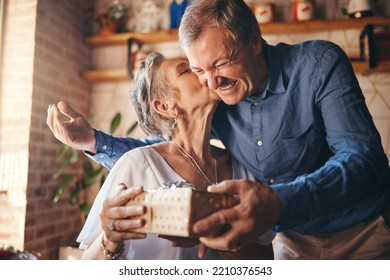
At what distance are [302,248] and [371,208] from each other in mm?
239

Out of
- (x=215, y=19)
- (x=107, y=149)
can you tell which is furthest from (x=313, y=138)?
(x=107, y=149)

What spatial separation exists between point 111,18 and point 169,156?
113cm

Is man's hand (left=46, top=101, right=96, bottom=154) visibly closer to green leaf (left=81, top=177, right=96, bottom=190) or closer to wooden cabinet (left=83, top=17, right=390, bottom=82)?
green leaf (left=81, top=177, right=96, bottom=190)

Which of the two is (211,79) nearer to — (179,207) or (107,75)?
(179,207)

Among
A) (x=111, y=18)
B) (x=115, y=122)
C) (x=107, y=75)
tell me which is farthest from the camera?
(x=111, y=18)

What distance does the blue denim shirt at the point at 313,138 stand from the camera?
2.71 feet

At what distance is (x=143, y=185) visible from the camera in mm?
960

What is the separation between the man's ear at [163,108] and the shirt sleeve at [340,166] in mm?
414

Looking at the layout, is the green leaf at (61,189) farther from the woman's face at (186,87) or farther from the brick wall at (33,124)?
the woman's face at (186,87)

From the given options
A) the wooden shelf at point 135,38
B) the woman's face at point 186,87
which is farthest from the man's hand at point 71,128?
the wooden shelf at point 135,38

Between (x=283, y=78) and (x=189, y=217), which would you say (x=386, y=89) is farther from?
(x=189, y=217)

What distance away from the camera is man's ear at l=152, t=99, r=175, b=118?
42.9 inches

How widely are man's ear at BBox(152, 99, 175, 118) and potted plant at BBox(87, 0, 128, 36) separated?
0.95m
